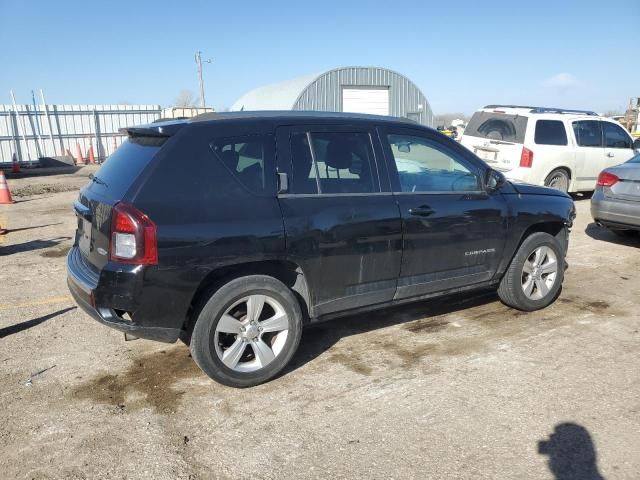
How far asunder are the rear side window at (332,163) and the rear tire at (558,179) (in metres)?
7.64

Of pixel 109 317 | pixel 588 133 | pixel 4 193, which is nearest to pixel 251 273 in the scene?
pixel 109 317

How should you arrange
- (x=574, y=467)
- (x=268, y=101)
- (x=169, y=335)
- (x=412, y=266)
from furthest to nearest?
(x=268, y=101)
(x=412, y=266)
(x=169, y=335)
(x=574, y=467)

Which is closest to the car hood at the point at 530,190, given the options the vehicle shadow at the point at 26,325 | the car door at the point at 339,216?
the car door at the point at 339,216

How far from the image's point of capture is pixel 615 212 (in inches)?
295

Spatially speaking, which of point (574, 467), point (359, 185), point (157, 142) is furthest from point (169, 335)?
point (574, 467)

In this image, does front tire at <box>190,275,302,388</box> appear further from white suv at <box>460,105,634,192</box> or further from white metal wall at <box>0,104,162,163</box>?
white metal wall at <box>0,104,162,163</box>

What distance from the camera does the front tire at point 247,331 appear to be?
3.39 metres

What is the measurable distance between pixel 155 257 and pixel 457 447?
6.76 feet

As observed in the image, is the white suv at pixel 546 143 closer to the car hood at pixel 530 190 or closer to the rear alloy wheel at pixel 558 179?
the rear alloy wheel at pixel 558 179

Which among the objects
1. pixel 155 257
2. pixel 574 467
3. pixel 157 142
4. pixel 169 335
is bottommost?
pixel 574 467

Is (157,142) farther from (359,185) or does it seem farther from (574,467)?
(574,467)

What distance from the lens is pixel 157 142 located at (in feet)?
11.4

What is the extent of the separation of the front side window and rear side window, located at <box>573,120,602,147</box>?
25.0ft

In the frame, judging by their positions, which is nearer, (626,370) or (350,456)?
(350,456)
